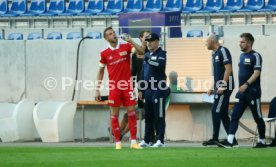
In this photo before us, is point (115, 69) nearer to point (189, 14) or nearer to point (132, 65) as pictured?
point (132, 65)

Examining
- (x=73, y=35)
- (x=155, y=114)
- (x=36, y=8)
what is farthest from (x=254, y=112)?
(x=36, y=8)

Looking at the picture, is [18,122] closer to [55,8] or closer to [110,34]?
[110,34]

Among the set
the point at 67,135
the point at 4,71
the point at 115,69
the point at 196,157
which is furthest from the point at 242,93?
the point at 4,71

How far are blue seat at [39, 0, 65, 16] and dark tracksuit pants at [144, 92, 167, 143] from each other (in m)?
16.8

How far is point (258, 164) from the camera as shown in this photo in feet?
36.6

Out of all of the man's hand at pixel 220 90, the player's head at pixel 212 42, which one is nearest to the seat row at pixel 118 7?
the player's head at pixel 212 42

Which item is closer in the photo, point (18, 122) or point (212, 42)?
point (212, 42)

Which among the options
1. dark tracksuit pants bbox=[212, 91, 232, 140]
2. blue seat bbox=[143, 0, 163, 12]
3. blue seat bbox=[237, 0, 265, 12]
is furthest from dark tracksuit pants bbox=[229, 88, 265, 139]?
blue seat bbox=[143, 0, 163, 12]

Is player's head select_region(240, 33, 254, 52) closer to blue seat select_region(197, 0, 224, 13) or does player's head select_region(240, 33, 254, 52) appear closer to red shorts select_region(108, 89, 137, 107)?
red shorts select_region(108, 89, 137, 107)

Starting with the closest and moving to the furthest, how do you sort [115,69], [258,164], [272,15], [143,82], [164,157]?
[258,164] < [164,157] < [115,69] < [143,82] < [272,15]

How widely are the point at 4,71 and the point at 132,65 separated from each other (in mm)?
4326

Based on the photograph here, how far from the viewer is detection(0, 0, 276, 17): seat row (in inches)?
1176

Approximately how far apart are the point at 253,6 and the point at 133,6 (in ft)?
15.3

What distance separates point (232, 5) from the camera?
99.3 feet
